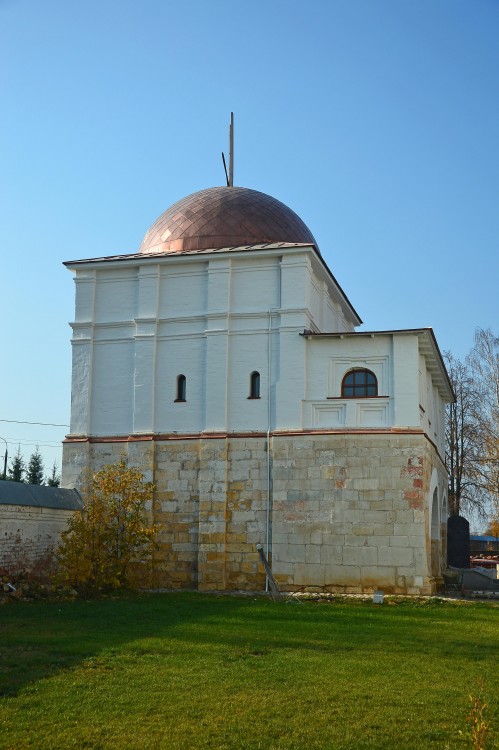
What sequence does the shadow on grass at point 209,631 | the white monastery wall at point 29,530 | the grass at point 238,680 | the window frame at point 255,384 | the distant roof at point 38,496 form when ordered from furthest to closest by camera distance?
the window frame at point 255,384 → the distant roof at point 38,496 → the white monastery wall at point 29,530 → the shadow on grass at point 209,631 → the grass at point 238,680

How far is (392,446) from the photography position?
2042 centimetres

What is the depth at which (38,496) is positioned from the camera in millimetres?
20109

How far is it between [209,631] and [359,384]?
9.57m

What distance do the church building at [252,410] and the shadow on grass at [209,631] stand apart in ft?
9.42

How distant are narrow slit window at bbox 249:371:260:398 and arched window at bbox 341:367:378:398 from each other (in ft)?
7.05

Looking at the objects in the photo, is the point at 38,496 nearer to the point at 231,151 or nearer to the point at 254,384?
the point at 254,384

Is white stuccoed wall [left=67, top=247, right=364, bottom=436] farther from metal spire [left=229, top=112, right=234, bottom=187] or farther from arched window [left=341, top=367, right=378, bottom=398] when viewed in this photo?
metal spire [left=229, top=112, right=234, bottom=187]

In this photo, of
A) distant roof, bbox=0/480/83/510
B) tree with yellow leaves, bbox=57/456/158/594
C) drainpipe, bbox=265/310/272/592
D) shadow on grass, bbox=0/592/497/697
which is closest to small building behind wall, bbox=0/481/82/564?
distant roof, bbox=0/480/83/510

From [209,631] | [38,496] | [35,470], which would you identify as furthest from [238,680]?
[35,470]

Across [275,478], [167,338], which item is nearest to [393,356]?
[275,478]

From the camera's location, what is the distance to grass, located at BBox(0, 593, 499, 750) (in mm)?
7406

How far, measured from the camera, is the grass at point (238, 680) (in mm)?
7406

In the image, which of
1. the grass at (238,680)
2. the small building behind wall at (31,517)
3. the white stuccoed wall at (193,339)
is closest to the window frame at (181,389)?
the white stuccoed wall at (193,339)

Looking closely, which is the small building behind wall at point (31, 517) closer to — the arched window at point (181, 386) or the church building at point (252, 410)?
the church building at point (252, 410)
